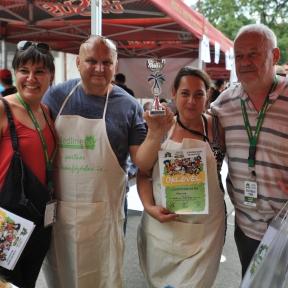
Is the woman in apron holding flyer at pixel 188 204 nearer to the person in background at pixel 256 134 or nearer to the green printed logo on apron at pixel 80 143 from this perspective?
the person in background at pixel 256 134

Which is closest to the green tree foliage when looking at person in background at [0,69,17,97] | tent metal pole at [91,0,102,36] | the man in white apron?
person in background at [0,69,17,97]

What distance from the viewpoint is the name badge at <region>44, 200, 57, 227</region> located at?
175cm

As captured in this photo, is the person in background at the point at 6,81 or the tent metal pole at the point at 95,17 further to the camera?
the person in background at the point at 6,81

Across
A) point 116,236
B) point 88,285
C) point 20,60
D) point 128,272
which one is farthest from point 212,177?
point 128,272

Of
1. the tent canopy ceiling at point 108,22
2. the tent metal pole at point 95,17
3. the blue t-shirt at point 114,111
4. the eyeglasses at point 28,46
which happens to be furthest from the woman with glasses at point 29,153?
the tent canopy ceiling at point 108,22

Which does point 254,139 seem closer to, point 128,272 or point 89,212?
point 89,212

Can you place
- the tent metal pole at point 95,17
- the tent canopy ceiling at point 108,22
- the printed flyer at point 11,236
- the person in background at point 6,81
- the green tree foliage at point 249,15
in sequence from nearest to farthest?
the printed flyer at point 11,236 → the tent metal pole at point 95,17 → the tent canopy ceiling at point 108,22 → the person in background at point 6,81 → the green tree foliage at point 249,15

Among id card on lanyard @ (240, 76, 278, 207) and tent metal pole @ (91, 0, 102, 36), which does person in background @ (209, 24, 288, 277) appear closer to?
id card on lanyard @ (240, 76, 278, 207)

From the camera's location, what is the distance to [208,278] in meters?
1.80

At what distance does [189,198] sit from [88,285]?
2.46 ft

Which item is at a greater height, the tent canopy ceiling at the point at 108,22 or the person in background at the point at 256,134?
the tent canopy ceiling at the point at 108,22

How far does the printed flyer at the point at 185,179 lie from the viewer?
1.71 meters

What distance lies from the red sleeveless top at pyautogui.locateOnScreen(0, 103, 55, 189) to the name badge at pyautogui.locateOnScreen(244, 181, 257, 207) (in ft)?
3.40

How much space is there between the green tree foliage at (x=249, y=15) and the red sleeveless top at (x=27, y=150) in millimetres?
17775
